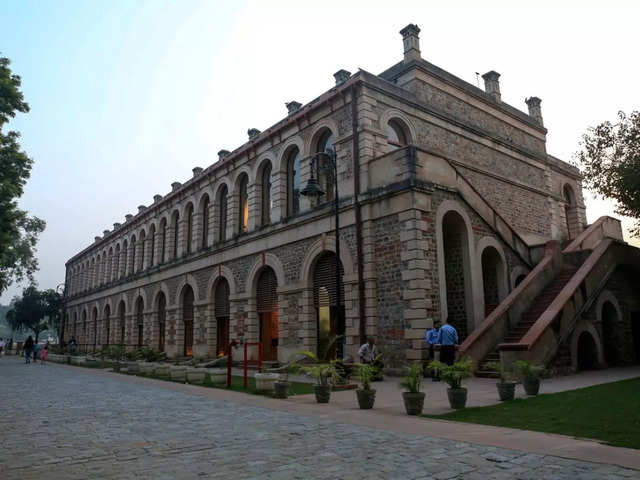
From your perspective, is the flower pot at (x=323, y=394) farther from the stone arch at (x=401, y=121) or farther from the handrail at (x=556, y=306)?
the stone arch at (x=401, y=121)

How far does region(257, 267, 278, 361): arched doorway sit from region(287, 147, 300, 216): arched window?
2816mm

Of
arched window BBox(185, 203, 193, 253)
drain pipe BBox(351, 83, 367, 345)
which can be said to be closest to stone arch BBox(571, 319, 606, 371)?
drain pipe BBox(351, 83, 367, 345)

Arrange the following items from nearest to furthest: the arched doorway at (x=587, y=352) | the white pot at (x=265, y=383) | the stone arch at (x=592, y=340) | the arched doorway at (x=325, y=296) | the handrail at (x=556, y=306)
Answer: the white pot at (x=265, y=383)
the handrail at (x=556, y=306)
the stone arch at (x=592, y=340)
the arched doorway at (x=587, y=352)
the arched doorway at (x=325, y=296)

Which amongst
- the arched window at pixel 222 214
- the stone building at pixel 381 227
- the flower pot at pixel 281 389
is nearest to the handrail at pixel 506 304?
the stone building at pixel 381 227

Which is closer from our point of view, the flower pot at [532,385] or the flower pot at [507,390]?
the flower pot at [507,390]

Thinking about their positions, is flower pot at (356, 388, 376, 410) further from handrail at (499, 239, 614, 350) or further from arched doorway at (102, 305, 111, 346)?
arched doorway at (102, 305, 111, 346)

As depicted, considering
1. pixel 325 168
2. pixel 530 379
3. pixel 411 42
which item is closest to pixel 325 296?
pixel 325 168

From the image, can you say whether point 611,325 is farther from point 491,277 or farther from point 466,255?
point 466,255

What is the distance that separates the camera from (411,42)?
19938mm

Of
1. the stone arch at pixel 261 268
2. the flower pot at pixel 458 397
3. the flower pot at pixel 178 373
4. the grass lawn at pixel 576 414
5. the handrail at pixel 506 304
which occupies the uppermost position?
the stone arch at pixel 261 268

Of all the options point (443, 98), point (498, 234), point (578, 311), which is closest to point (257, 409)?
point (578, 311)

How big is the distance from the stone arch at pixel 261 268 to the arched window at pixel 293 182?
2.05 m

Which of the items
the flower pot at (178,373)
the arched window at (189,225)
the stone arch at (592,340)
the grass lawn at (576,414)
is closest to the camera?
the grass lawn at (576,414)

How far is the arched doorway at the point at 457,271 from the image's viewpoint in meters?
15.7
